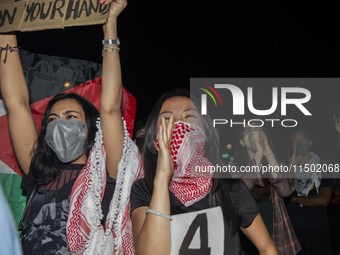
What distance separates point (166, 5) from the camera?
4.32 m

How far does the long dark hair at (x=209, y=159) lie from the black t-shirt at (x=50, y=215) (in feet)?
0.76

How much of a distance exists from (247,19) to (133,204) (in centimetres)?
528

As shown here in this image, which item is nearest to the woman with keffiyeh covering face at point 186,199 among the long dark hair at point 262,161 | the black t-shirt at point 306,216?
the long dark hair at point 262,161

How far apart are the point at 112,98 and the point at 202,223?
0.75m

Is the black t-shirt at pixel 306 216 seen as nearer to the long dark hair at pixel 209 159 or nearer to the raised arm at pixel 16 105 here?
the long dark hair at pixel 209 159

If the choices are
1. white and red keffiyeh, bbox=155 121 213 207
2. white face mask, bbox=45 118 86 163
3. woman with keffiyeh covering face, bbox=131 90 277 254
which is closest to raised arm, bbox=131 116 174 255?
woman with keffiyeh covering face, bbox=131 90 277 254

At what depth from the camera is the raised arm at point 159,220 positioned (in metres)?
1.28

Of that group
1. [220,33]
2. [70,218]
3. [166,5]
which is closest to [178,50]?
[166,5]

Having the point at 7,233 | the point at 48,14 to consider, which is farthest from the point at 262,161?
the point at 7,233

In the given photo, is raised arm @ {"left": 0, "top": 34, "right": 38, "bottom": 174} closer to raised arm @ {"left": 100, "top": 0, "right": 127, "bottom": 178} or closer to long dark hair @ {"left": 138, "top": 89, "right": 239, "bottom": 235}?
raised arm @ {"left": 100, "top": 0, "right": 127, "bottom": 178}

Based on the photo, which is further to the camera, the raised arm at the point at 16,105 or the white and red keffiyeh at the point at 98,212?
the raised arm at the point at 16,105

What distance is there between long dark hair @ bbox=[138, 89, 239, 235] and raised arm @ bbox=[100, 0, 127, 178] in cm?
15

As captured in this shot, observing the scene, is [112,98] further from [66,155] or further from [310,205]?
[310,205]

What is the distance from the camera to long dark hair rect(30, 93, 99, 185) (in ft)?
5.89
